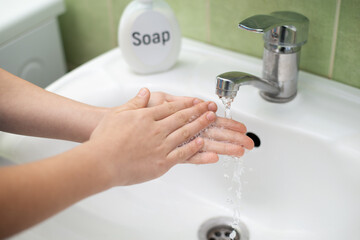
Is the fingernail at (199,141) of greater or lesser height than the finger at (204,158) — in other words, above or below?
above

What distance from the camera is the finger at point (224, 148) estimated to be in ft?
1.90

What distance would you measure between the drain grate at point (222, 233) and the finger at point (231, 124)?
159mm

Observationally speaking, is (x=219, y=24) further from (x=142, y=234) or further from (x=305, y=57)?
(x=142, y=234)

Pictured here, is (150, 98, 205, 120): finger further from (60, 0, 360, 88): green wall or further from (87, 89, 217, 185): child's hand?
(60, 0, 360, 88): green wall

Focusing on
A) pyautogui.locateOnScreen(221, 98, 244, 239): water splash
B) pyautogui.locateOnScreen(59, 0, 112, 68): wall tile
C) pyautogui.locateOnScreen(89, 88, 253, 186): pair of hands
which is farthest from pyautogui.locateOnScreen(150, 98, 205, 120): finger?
pyautogui.locateOnScreen(59, 0, 112, 68): wall tile

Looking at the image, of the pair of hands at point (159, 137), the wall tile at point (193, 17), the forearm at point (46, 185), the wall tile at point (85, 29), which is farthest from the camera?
the wall tile at point (85, 29)

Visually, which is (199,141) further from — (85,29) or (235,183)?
(85,29)

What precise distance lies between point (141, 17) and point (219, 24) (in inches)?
5.6

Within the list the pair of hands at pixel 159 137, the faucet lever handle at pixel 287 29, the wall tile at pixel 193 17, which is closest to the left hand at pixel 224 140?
the pair of hands at pixel 159 137

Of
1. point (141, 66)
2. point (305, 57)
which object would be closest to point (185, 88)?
point (141, 66)

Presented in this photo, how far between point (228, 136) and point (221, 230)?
164 mm

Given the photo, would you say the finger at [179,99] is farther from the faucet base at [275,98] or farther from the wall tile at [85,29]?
the wall tile at [85,29]

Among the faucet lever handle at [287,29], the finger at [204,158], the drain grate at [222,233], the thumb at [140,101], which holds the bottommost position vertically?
the drain grate at [222,233]

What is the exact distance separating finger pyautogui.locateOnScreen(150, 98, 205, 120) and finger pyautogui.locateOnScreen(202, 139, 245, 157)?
0.06m
